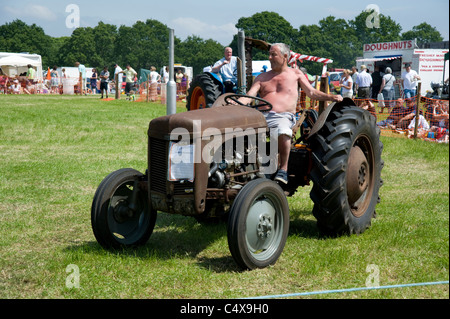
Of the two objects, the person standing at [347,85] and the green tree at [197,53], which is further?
the green tree at [197,53]

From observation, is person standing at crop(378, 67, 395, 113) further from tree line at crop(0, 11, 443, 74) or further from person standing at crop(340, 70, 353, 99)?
tree line at crop(0, 11, 443, 74)

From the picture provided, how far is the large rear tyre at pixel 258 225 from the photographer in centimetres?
406

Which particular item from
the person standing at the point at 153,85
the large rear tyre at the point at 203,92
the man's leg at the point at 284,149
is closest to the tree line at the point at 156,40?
the person standing at the point at 153,85

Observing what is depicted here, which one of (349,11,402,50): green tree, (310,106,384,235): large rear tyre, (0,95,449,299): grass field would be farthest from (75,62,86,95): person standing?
(349,11,402,50): green tree

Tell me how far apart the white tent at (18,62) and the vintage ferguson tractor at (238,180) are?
30.9m

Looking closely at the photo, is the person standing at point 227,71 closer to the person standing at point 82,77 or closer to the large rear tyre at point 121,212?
the large rear tyre at point 121,212

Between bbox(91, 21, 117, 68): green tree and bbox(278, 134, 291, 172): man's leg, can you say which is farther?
bbox(91, 21, 117, 68): green tree

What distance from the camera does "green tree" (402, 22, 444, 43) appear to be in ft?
289

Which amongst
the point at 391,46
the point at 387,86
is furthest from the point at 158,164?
the point at 391,46

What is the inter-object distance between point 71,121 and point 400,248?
1185 centimetres

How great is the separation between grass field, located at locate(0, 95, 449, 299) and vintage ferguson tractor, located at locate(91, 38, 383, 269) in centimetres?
22

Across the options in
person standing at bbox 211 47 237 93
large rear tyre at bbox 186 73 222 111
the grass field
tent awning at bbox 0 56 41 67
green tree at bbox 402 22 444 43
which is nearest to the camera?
the grass field

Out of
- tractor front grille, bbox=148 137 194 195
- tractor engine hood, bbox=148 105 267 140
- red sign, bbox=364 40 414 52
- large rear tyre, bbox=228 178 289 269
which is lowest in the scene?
large rear tyre, bbox=228 178 289 269
